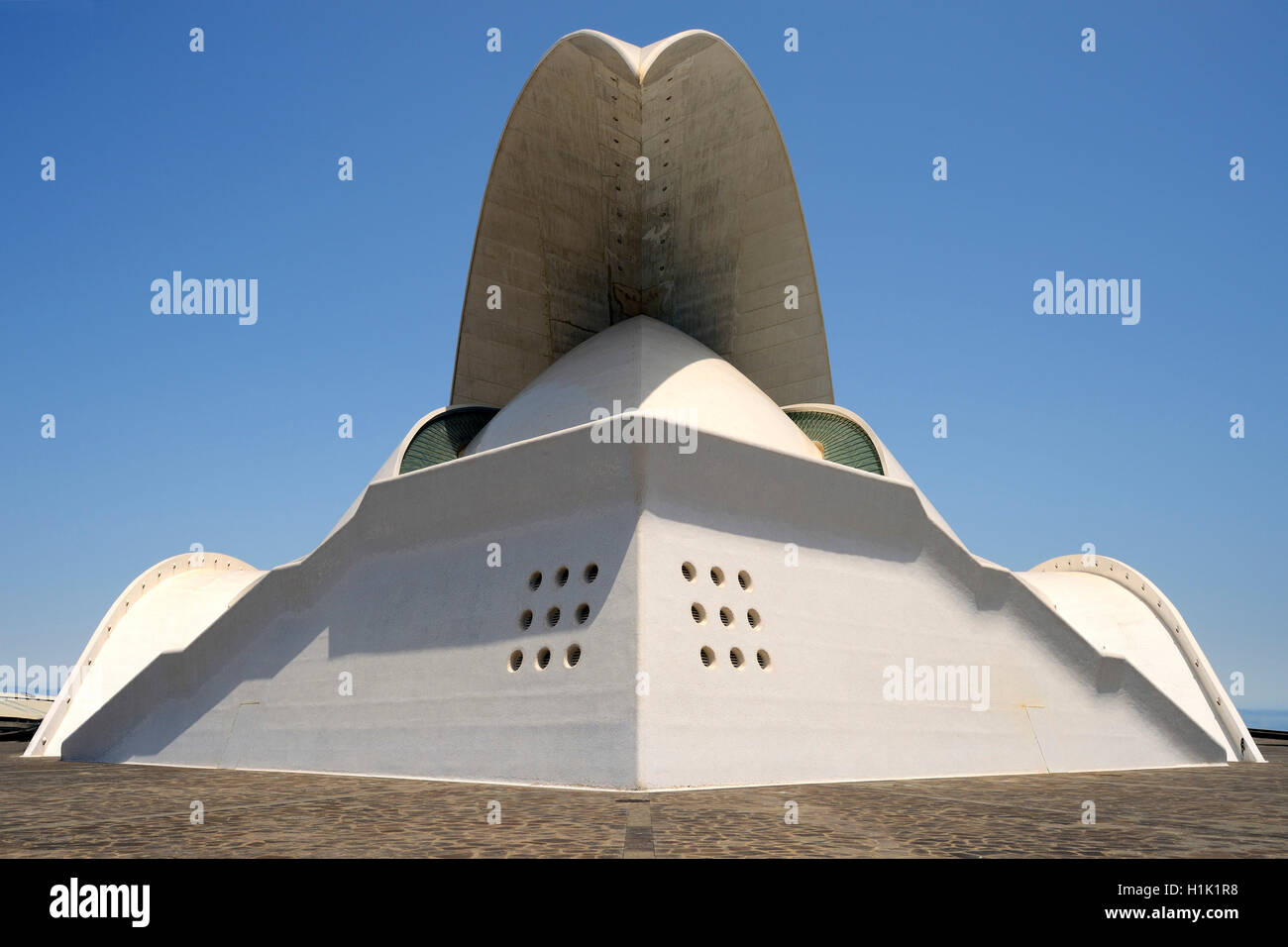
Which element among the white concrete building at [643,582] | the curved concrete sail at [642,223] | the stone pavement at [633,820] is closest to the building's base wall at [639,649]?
the white concrete building at [643,582]

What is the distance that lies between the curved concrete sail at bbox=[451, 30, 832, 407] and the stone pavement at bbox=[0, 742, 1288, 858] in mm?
11265

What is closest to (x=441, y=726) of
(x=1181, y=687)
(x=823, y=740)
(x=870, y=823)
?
(x=823, y=740)

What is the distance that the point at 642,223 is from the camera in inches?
895

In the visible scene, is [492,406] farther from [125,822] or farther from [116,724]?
[125,822]

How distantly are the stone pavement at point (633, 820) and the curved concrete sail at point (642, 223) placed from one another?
444 inches

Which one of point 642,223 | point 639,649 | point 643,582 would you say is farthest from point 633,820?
point 642,223

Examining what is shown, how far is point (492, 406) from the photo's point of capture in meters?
21.3

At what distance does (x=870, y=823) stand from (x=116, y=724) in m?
16.4

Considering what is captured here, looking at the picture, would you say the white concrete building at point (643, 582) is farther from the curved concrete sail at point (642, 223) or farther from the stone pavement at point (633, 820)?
the stone pavement at point (633, 820)

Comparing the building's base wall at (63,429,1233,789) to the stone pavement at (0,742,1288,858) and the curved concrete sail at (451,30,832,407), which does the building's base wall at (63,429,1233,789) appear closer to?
the stone pavement at (0,742,1288,858)

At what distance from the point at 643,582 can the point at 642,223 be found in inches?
517

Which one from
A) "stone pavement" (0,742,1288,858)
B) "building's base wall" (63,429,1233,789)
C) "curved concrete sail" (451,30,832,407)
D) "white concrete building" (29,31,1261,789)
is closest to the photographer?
"stone pavement" (0,742,1288,858)

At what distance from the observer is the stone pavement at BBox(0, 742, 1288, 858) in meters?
6.75

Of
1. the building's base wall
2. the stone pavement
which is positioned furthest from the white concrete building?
the stone pavement
